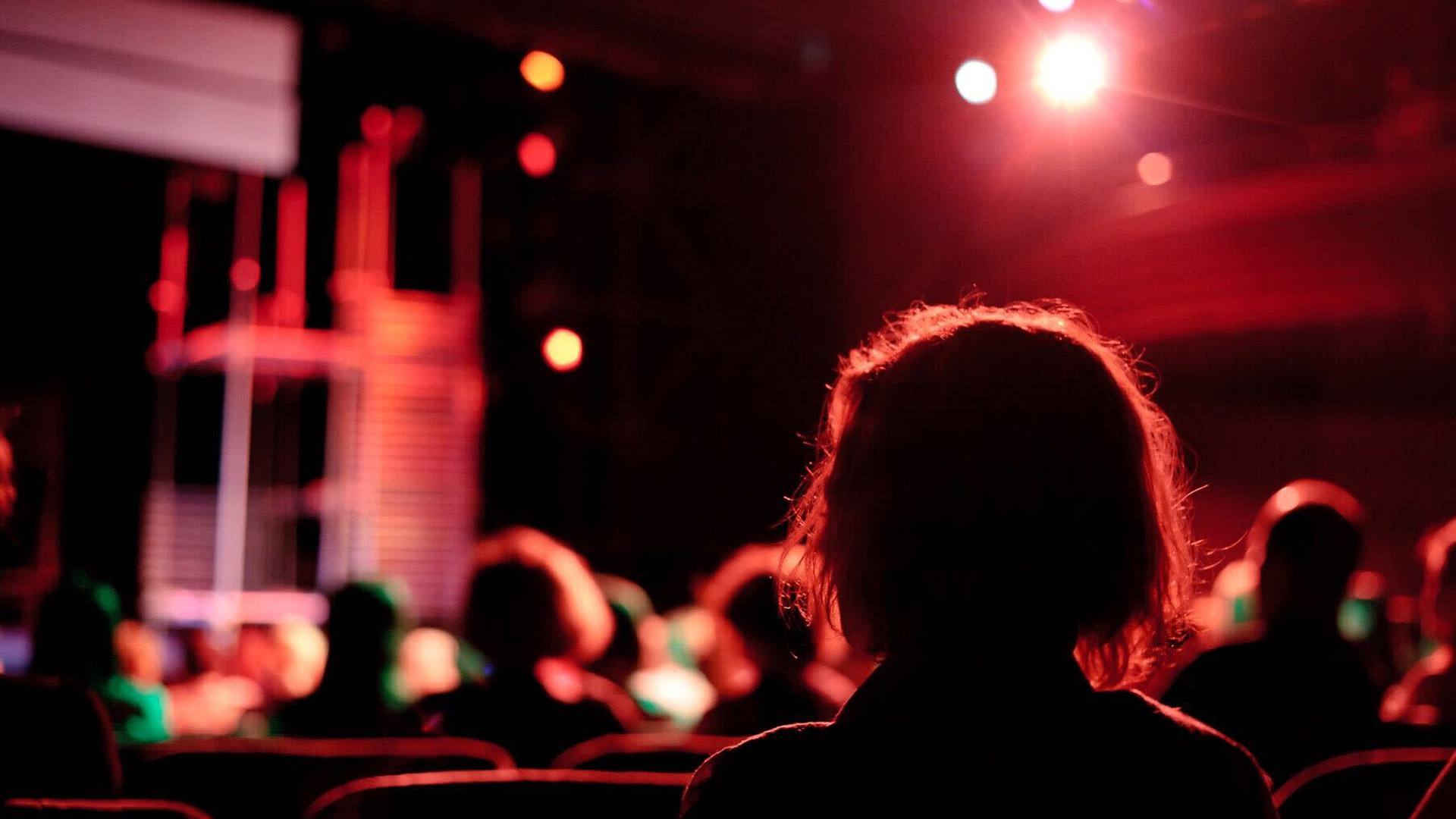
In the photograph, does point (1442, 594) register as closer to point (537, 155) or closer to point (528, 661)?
point (528, 661)

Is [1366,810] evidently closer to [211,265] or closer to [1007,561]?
[1007,561]

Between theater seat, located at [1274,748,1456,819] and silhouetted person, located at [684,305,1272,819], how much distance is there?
3.03ft

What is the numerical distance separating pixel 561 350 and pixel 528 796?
7670 mm

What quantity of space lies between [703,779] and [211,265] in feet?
36.4

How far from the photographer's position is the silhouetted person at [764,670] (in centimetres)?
335

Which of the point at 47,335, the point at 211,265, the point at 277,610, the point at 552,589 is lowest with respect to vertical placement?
the point at 277,610

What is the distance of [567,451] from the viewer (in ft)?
30.6

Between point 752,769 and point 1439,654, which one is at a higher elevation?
point 752,769

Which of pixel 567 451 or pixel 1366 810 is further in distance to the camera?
pixel 567 451

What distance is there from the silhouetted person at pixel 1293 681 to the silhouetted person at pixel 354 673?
1.94m

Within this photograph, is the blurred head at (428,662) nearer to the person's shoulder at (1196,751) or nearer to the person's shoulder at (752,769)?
the person's shoulder at (752,769)

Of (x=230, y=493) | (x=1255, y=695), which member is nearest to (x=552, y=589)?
(x=1255, y=695)

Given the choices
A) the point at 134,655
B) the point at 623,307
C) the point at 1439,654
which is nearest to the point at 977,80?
the point at 623,307

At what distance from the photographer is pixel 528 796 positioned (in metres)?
1.85
